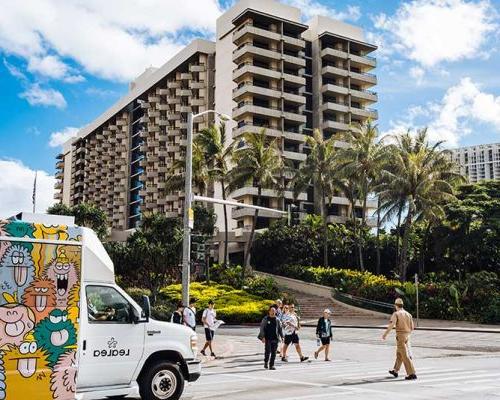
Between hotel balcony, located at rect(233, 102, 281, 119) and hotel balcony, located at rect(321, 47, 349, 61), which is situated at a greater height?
hotel balcony, located at rect(321, 47, 349, 61)

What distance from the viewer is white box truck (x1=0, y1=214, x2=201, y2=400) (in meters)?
8.23

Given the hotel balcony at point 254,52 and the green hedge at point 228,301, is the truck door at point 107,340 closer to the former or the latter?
the green hedge at point 228,301

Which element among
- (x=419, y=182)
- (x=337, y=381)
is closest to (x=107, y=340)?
(x=337, y=381)

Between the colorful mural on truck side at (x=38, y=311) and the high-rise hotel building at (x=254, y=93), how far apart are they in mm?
50110

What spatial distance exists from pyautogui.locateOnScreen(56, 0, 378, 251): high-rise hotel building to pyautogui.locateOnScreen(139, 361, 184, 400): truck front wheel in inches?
1929

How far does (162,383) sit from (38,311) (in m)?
2.67

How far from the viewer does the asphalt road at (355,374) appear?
10.9m

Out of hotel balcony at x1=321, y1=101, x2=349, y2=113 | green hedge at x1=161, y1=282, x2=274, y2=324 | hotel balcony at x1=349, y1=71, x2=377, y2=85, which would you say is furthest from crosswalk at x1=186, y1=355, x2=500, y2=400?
hotel balcony at x1=349, y1=71, x2=377, y2=85

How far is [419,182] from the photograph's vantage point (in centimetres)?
4400

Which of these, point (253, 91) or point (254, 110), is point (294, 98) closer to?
point (253, 91)

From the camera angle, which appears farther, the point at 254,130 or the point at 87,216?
the point at 254,130

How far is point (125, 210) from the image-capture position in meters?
99.1

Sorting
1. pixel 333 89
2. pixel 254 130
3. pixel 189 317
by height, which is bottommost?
pixel 189 317

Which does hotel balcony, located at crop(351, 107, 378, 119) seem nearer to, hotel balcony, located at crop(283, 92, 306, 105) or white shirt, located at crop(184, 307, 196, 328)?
hotel balcony, located at crop(283, 92, 306, 105)
